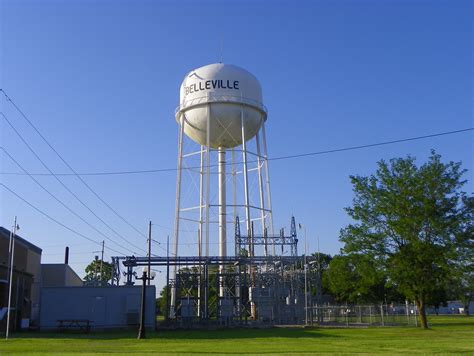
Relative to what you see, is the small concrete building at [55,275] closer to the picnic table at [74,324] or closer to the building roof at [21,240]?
the building roof at [21,240]

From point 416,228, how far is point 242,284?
12677mm

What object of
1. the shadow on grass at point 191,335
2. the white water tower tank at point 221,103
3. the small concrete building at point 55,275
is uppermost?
the white water tower tank at point 221,103

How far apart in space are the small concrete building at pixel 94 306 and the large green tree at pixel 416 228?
1411 centimetres

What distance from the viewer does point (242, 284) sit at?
1639 inches

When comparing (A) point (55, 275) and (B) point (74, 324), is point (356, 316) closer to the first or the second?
(B) point (74, 324)

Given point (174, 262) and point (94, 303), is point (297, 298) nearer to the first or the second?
point (174, 262)

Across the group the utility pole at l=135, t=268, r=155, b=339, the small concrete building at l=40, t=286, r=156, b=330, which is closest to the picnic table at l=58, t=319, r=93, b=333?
the small concrete building at l=40, t=286, r=156, b=330

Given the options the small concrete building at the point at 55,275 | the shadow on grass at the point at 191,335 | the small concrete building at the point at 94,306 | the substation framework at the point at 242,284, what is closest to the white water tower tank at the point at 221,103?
the substation framework at the point at 242,284

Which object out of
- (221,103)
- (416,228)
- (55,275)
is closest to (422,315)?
(416,228)

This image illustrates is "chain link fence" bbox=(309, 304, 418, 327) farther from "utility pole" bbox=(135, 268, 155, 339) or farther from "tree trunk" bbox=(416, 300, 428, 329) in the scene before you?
"utility pole" bbox=(135, 268, 155, 339)

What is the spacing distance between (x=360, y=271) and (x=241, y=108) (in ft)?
46.8

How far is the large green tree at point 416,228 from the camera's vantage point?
1407 inches

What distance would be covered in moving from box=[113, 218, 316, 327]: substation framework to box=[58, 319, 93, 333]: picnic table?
497cm

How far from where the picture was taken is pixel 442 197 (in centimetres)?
3675
